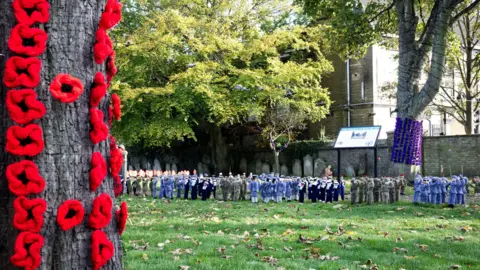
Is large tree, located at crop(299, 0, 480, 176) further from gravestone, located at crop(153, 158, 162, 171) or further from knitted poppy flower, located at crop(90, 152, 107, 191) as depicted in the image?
gravestone, located at crop(153, 158, 162, 171)

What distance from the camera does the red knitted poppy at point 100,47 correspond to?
9.78 ft

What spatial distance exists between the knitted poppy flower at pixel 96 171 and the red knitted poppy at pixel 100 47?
583mm

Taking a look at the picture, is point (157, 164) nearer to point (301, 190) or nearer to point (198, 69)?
point (198, 69)

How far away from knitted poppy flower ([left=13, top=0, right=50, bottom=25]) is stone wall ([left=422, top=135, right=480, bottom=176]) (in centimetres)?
2491

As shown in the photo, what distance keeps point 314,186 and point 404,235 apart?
23.8ft

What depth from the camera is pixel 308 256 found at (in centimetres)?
647

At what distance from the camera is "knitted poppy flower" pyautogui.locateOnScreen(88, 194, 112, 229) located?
290 centimetres

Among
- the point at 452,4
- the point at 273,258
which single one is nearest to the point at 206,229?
the point at 273,258

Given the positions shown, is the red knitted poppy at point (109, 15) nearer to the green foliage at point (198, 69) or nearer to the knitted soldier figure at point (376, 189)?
the knitted soldier figure at point (376, 189)

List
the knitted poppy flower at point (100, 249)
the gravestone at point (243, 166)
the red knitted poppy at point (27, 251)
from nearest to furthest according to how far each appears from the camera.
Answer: the red knitted poppy at point (27, 251)
the knitted poppy flower at point (100, 249)
the gravestone at point (243, 166)

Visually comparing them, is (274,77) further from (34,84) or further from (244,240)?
(34,84)

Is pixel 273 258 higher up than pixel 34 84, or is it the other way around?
pixel 34 84

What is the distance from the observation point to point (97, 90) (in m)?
2.96

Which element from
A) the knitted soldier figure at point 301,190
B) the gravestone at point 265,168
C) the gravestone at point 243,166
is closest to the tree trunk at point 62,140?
the knitted soldier figure at point 301,190
